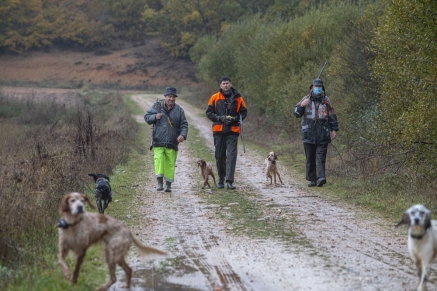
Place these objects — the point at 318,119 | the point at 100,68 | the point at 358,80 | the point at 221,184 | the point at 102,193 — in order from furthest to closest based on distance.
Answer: the point at 100,68, the point at 358,80, the point at 221,184, the point at 318,119, the point at 102,193

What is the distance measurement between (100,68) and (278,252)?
8517cm

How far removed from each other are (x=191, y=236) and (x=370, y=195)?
5203 millimetres

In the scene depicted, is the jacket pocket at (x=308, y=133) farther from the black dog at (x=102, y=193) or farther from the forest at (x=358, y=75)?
the black dog at (x=102, y=193)

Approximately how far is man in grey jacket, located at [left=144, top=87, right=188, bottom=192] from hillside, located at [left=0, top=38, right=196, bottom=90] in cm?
7062

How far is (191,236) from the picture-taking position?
33.0 feet

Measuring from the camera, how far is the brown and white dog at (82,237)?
7.25 metres

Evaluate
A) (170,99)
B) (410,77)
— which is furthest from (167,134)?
(410,77)

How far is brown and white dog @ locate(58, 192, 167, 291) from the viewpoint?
7.25 metres

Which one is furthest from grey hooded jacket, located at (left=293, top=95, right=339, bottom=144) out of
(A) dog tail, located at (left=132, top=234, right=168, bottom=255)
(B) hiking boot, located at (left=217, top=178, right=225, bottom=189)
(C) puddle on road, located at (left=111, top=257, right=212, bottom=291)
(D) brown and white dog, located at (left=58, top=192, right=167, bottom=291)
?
(D) brown and white dog, located at (left=58, top=192, right=167, bottom=291)

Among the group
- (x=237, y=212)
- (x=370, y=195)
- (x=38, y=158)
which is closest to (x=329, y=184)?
(x=370, y=195)

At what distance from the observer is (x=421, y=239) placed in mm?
7023

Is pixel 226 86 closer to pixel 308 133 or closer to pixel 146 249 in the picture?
pixel 308 133

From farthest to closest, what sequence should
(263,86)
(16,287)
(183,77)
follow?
(183,77), (263,86), (16,287)

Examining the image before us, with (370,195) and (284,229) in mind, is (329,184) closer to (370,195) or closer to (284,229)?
(370,195)
